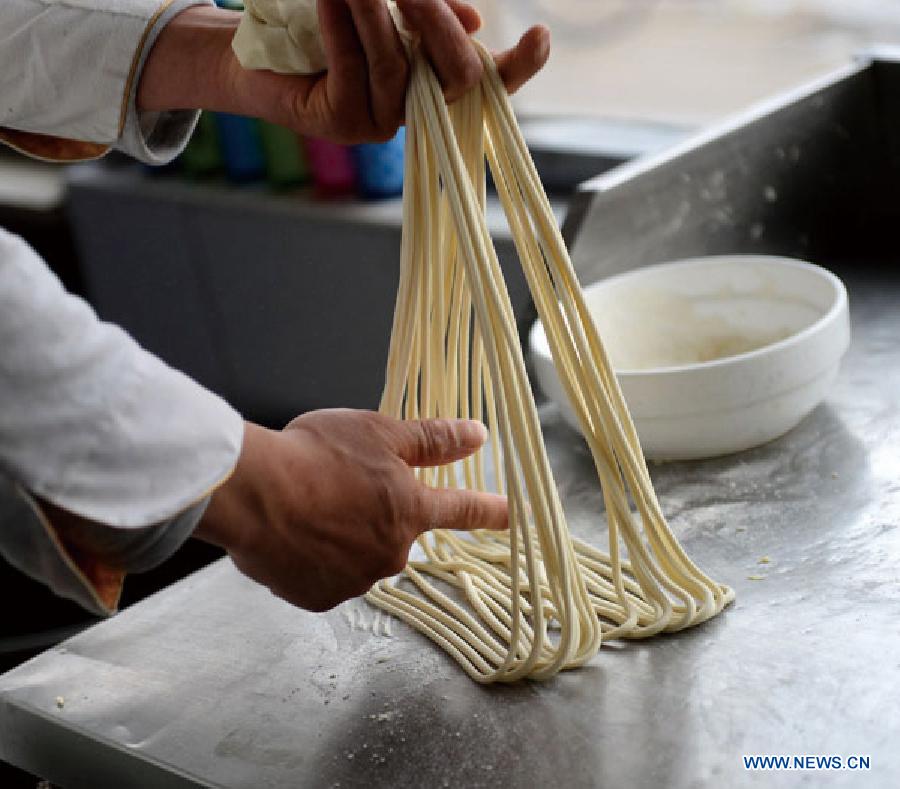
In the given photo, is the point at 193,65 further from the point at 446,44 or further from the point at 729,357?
the point at 729,357

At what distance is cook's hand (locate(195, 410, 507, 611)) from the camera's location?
2.78 feet

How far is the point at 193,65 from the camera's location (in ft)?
3.69

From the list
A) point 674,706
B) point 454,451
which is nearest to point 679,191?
point 454,451

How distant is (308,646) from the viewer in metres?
1.06

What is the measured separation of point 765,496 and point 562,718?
379 millimetres

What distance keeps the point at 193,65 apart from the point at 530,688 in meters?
0.63

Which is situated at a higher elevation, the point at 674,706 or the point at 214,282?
the point at 674,706

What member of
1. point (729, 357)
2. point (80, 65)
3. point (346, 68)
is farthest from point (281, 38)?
point (729, 357)

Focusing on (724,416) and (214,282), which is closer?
(724,416)

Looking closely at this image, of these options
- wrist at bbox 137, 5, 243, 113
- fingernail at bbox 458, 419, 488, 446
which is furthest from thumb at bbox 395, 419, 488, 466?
wrist at bbox 137, 5, 243, 113

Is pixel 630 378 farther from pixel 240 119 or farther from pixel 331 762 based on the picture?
pixel 240 119

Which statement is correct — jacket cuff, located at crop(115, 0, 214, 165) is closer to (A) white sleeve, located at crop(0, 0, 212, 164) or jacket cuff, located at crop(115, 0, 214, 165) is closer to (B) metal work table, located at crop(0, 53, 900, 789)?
(A) white sleeve, located at crop(0, 0, 212, 164)

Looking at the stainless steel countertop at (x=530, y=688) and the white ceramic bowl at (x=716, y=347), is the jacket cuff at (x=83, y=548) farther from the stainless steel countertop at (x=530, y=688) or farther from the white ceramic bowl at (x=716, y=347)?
the white ceramic bowl at (x=716, y=347)

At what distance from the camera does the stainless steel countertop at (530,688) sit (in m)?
0.87
